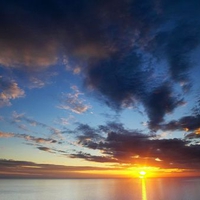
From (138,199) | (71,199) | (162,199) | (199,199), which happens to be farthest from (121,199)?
(199,199)

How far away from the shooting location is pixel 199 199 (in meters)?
131

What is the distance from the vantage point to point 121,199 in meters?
136

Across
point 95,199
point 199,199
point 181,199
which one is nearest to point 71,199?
point 95,199

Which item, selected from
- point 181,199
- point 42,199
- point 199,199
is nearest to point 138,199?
point 181,199

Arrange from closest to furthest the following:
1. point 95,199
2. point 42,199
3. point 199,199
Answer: point 199,199
point 95,199
point 42,199

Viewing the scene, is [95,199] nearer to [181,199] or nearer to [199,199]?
[181,199]

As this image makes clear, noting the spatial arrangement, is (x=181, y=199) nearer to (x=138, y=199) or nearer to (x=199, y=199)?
(x=199, y=199)

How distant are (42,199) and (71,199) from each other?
21.4 metres

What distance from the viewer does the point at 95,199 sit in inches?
5571

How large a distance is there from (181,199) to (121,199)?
36.2 meters

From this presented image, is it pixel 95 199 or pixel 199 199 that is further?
pixel 95 199

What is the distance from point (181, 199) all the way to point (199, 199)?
10130 millimetres

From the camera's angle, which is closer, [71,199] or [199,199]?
[199,199]

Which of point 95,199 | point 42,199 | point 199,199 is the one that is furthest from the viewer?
point 42,199
